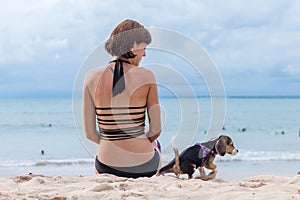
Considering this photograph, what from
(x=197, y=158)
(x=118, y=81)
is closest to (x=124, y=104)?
(x=118, y=81)

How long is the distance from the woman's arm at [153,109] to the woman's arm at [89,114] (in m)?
0.47

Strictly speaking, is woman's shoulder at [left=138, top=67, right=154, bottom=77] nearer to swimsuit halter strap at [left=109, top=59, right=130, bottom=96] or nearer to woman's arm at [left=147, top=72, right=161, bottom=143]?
woman's arm at [left=147, top=72, right=161, bottom=143]

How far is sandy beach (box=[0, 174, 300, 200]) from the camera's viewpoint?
2.97 m

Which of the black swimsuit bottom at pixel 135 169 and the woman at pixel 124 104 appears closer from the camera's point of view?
the woman at pixel 124 104

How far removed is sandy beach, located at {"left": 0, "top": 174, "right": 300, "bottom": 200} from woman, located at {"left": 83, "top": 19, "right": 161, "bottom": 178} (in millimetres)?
232

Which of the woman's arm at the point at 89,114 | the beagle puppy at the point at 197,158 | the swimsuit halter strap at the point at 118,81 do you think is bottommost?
the beagle puppy at the point at 197,158

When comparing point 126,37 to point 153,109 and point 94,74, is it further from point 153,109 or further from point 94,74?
point 153,109

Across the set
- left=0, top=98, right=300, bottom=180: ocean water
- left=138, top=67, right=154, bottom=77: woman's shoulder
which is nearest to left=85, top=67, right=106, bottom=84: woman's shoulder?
left=138, top=67, right=154, bottom=77: woman's shoulder

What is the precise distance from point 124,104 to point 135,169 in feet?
1.96

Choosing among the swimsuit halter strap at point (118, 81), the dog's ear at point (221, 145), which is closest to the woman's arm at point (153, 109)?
the swimsuit halter strap at point (118, 81)

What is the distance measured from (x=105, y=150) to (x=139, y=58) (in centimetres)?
82

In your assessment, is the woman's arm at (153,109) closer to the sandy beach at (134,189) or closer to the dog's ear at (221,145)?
the sandy beach at (134,189)

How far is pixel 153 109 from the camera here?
3.71 m

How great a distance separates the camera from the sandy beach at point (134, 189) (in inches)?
117
